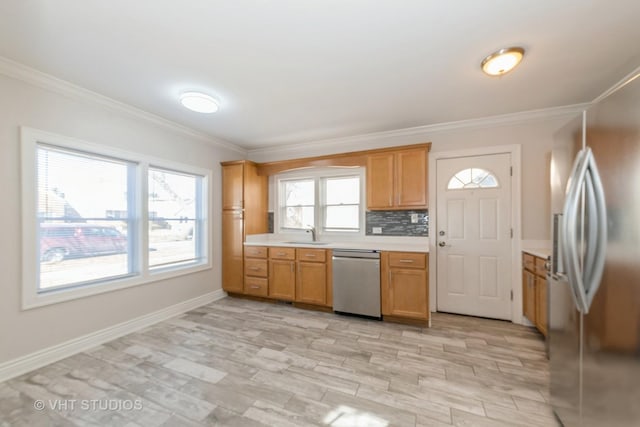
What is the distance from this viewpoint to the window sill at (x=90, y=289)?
2.10m

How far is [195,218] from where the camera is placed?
3.75 meters

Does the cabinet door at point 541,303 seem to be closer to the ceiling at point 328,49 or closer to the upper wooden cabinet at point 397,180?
the upper wooden cabinet at point 397,180

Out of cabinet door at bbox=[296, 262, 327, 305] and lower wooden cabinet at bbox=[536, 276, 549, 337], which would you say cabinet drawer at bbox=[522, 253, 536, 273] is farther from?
cabinet door at bbox=[296, 262, 327, 305]

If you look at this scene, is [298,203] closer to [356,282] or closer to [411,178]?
[356,282]

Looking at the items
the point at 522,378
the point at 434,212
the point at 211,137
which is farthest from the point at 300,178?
the point at 522,378

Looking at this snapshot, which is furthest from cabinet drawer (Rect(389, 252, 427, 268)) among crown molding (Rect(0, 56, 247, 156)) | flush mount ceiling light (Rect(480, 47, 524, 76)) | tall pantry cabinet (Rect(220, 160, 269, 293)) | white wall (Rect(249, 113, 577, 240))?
crown molding (Rect(0, 56, 247, 156))

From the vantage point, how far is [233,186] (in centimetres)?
399

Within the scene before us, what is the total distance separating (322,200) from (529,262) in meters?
2.76

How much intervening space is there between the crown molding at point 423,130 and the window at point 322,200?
1.40 feet

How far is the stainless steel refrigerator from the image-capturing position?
97 centimetres

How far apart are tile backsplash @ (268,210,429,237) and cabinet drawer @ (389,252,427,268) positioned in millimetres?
638

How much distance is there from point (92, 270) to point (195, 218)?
1373mm

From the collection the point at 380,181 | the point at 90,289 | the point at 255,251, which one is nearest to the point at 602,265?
the point at 380,181

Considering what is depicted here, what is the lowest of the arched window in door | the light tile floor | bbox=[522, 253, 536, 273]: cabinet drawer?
the light tile floor
